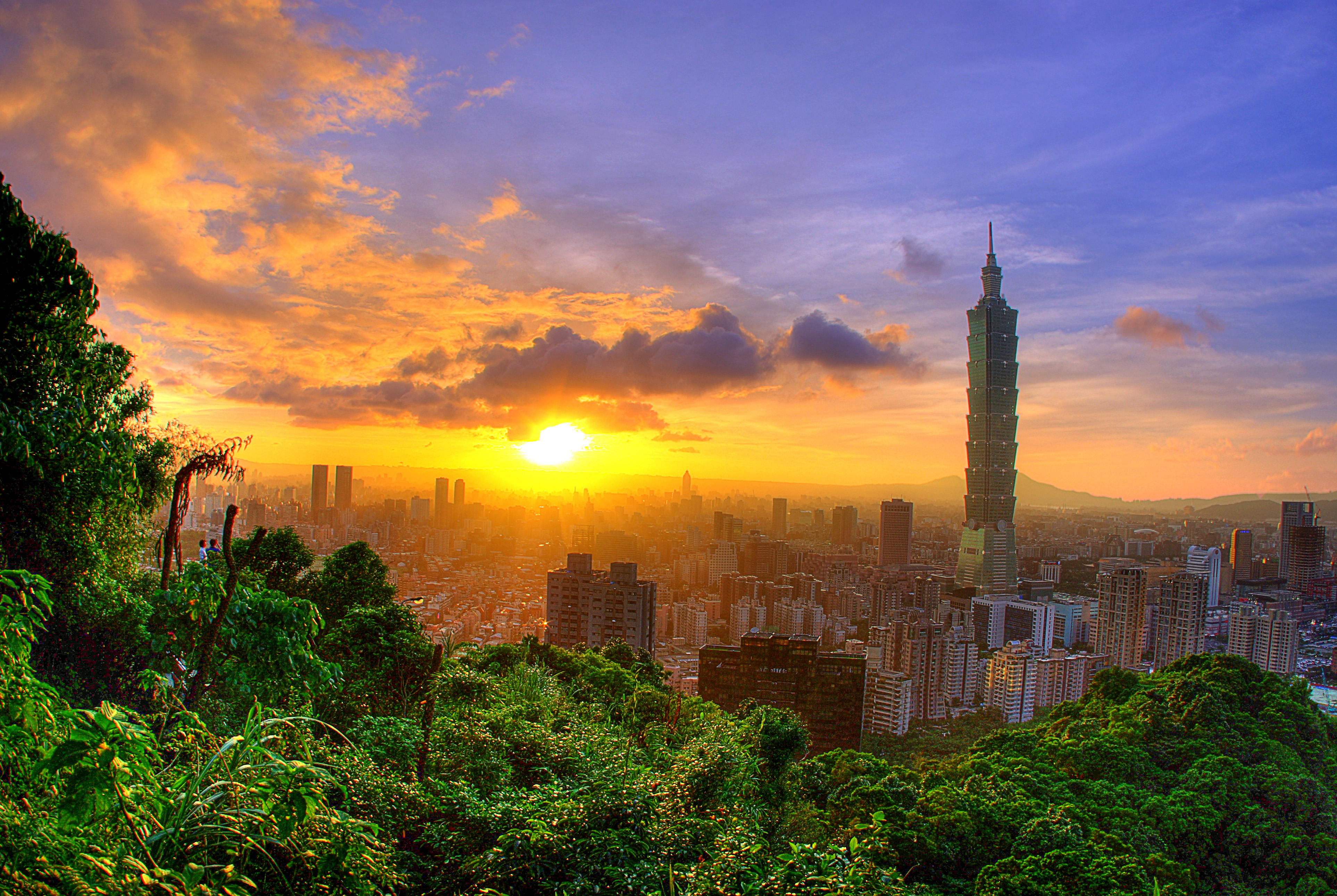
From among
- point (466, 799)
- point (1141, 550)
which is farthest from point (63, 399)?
point (1141, 550)

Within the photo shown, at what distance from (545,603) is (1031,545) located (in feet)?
120

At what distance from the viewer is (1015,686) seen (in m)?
21.2

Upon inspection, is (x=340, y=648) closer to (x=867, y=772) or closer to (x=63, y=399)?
(x=63, y=399)

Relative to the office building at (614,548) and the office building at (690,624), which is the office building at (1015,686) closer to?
the office building at (690,624)

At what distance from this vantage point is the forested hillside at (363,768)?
1.39 metres

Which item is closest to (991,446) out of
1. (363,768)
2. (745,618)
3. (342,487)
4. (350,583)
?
(745,618)

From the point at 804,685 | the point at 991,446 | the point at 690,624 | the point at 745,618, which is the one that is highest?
the point at 991,446

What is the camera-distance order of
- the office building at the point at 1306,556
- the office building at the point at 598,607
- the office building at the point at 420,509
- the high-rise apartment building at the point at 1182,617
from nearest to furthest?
1. the office building at the point at 598,607
2. the high-rise apartment building at the point at 1182,617
3. the office building at the point at 420,509
4. the office building at the point at 1306,556

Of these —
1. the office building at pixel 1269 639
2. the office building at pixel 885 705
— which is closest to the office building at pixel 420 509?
the office building at pixel 885 705

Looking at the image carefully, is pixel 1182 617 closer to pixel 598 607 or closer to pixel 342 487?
pixel 598 607

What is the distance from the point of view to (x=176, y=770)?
1716 millimetres

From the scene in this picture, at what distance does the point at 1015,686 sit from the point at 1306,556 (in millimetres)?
13230

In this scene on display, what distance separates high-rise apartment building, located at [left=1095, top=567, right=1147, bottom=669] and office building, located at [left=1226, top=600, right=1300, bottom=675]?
4.20 metres

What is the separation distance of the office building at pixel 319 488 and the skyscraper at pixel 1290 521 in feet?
105
